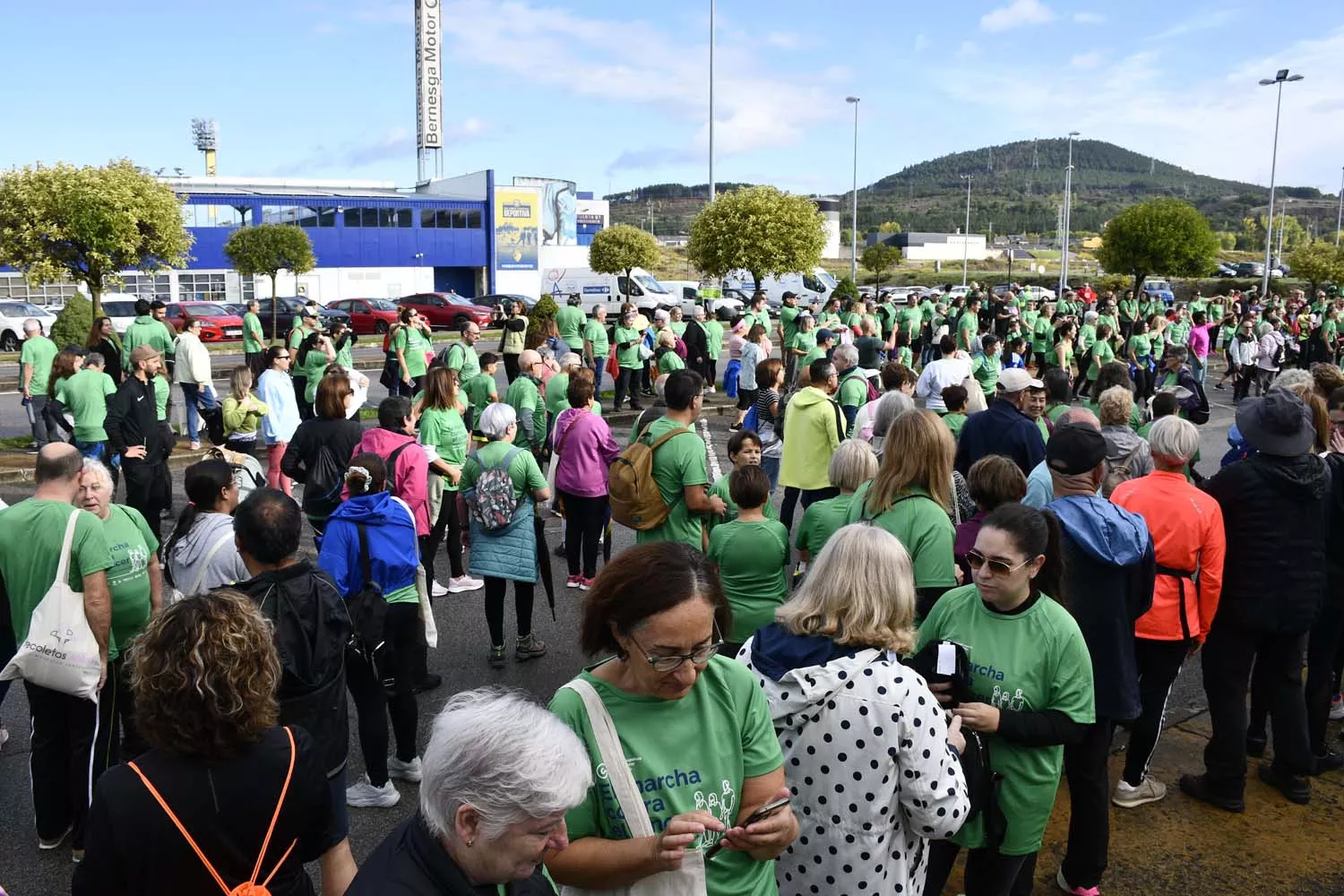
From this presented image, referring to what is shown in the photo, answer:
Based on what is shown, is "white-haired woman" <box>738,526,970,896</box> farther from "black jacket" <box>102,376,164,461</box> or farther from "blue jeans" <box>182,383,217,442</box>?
"blue jeans" <box>182,383,217,442</box>

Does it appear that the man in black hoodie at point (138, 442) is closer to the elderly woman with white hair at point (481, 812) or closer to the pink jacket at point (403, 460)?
the pink jacket at point (403, 460)

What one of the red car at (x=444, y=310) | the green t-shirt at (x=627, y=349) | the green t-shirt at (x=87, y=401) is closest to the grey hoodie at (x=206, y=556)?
the green t-shirt at (x=87, y=401)

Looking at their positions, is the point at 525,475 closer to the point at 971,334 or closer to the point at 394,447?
the point at 394,447

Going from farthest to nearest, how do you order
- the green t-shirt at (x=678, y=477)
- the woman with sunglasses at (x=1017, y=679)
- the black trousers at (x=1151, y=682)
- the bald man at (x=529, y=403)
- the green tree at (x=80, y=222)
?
the green tree at (x=80, y=222) → the bald man at (x=529, y=403) → the green t-shirt at (x=678, y=477) → the black trousers at (x=1151, y=682) → the woman with sunglasses at (x=1017, y=679)

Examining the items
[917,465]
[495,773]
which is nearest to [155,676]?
[495,773]

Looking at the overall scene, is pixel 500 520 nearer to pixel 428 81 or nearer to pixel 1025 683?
pixel 1025 683

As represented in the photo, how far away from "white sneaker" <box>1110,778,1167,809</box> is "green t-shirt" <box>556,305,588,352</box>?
1276cm

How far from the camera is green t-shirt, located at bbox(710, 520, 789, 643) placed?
4.32 metres

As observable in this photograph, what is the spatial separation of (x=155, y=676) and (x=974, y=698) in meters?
2.25

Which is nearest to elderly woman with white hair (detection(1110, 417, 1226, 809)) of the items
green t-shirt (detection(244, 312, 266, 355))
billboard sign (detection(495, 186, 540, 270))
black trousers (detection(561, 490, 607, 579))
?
black trousers (detection(561, 490, 607, 579))

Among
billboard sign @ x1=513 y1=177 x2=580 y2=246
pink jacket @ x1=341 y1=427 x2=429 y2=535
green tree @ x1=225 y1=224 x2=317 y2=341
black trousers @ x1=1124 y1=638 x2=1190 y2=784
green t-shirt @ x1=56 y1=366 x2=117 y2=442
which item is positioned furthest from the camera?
billboard sign @ x1=513 y1=177 x2=580 y2=246

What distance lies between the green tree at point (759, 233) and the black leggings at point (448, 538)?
2062 cm

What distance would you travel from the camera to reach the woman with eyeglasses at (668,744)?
6.97 ft

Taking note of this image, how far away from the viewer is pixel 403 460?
584 centimetres
